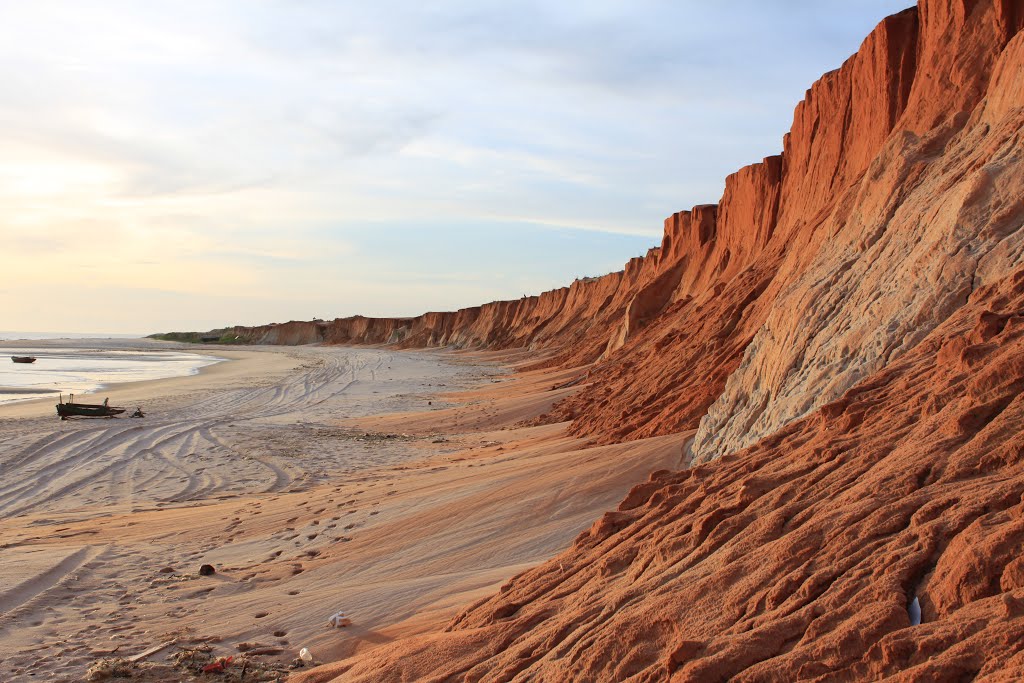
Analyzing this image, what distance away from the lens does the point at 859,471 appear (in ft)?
14.2

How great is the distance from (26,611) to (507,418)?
1281cm

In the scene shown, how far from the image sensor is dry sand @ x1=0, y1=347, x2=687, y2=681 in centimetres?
589

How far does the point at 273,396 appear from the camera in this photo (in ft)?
90.3

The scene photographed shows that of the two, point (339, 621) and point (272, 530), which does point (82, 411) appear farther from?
point (339, 621)

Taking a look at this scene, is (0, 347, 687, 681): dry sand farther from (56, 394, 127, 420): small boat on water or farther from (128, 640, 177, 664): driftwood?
(56, 394, 127, 420): small boat on water

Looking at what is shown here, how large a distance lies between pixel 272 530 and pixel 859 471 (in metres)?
6.54

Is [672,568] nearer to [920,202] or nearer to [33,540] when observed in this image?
[920,202]

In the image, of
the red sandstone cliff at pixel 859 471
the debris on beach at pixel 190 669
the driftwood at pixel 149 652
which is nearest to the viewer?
the red sandstone cliff at pixel 859 471

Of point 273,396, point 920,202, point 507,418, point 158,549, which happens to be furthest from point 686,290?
point 158,549

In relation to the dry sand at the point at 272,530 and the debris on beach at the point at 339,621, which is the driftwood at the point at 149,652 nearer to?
the dry sand at the point at 272,530

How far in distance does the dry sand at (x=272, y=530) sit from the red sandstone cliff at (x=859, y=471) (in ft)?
3.83

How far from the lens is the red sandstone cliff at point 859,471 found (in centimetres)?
313

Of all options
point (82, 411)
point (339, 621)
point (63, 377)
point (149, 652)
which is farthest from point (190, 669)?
point (63, 377)

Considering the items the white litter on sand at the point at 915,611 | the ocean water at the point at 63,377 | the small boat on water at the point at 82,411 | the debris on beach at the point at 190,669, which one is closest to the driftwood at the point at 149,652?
the debris on beach at the point at 190,669
